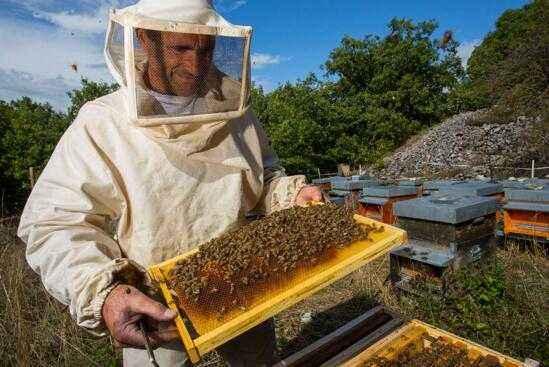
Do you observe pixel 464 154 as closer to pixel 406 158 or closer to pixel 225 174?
pixel 406 158

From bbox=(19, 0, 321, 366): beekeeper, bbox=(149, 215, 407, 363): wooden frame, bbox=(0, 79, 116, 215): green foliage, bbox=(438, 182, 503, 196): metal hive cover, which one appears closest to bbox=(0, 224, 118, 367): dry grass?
bbox=(19, 0, 321, 366): beekeeper

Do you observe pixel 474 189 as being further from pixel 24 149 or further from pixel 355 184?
pixel 24 149

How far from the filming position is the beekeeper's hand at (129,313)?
1.45 m

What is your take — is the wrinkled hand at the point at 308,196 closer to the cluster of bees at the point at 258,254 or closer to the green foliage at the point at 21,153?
the cluster of bees at the point at 258,254

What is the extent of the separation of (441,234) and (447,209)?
0.35 meters

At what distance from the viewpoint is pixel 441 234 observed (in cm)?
423

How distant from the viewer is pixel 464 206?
4.07m

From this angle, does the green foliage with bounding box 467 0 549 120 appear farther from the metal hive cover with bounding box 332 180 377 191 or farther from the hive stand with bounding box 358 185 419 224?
the hive stand with bounding box 358 185 419 224

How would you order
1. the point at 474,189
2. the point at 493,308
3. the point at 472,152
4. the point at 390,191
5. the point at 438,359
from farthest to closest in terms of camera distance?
1. the point at 472,152
2. the point at 390,191
3. the point at 474,189
4. the point at 493,308
5. the point at 438,359

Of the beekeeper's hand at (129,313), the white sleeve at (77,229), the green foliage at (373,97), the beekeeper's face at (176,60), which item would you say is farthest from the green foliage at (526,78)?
the beekeeper's hand at (129,313)

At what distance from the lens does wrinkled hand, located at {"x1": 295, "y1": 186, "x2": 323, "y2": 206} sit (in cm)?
238

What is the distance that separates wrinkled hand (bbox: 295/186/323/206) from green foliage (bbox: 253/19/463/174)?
2305 centimetres

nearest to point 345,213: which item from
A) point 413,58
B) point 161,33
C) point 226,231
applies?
point 226,231

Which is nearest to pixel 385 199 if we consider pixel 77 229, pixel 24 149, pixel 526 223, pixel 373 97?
pixel 526 223
